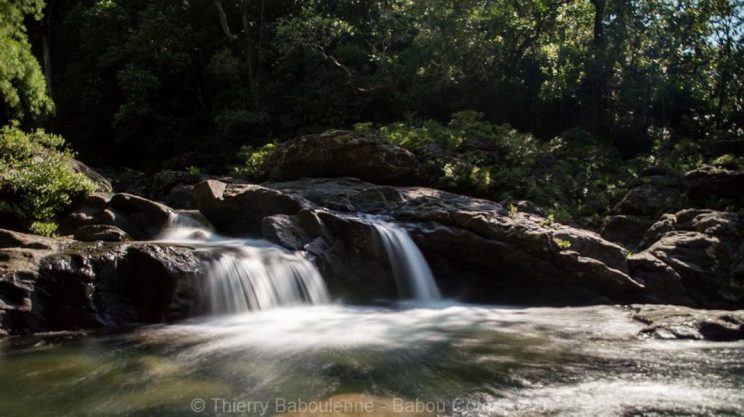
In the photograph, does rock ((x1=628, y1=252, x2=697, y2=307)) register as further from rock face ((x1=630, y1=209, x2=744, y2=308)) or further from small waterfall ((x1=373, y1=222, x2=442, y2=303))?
small waterfall ((x1=373, y1=222, x2=442, y2=303))

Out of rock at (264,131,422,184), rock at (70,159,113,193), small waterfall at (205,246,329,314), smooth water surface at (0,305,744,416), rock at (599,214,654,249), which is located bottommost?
smooth water surface at (0,305,744,416)

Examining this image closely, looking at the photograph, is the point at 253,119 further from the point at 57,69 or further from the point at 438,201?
the point at 57,69

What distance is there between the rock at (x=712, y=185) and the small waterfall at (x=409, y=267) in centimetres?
801

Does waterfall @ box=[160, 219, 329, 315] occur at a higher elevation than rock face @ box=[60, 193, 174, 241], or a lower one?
lower

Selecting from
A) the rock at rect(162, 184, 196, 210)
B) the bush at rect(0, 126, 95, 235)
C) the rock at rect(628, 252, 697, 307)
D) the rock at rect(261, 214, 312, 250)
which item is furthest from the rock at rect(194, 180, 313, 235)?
the rock at rect(628, 252, 697, 307)

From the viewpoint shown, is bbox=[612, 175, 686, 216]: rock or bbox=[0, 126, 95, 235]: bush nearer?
bbox=[0, 126, 95, 235]: bush

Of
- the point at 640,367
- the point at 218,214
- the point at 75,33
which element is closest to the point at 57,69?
the point at 75,33

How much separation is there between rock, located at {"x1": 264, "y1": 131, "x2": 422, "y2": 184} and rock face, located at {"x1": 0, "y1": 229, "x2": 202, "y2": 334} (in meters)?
7.29

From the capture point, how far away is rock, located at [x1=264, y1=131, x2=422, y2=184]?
1678cm

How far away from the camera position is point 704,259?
1190cm

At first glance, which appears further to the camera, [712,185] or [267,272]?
[712,185]

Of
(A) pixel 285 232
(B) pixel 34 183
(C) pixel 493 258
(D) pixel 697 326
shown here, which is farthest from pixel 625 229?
(B) pixel 34 183

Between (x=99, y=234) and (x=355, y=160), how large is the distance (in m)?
7.62

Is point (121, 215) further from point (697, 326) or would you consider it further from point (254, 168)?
point (697, 326)
